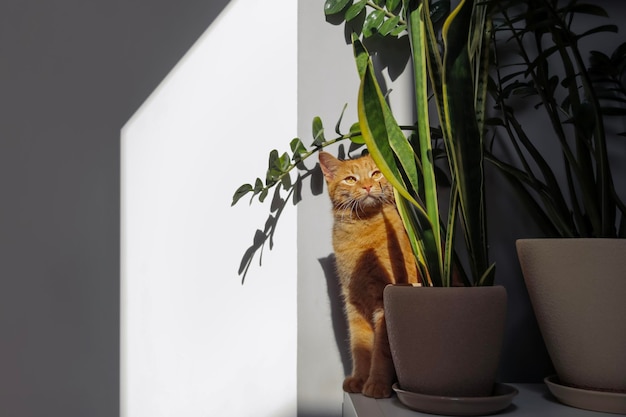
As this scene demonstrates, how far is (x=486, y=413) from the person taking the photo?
2.06 ft

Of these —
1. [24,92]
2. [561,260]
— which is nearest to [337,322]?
[561,260]

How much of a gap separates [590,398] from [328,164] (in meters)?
0.43

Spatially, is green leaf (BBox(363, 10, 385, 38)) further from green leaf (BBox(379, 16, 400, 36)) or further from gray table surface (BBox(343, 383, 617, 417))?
gray table surface (BBox(343, 383, 617, 417))

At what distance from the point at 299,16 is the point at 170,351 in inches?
21.5

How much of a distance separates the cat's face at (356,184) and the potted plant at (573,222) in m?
0.15

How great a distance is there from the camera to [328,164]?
826mm

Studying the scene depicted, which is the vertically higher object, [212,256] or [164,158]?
[164,158]

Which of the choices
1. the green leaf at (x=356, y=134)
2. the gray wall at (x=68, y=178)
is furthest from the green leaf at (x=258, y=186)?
the gray wall at (x=68, y=178)

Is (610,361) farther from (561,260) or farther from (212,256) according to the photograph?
(212,256)

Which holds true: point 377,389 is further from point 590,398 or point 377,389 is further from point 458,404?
point 590,398

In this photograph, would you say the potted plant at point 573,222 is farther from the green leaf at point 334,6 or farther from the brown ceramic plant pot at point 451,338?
the green leaf at point 334,6

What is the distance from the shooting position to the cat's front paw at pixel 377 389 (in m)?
0.71

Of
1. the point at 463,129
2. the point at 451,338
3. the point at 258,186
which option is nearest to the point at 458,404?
the point at 451,338

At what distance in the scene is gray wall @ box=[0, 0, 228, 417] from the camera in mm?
895
